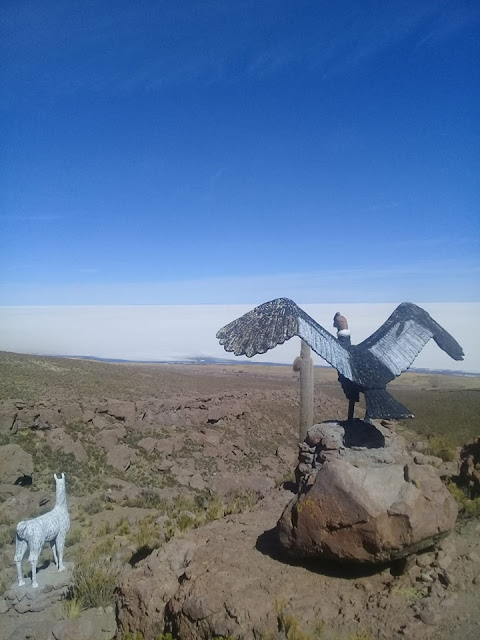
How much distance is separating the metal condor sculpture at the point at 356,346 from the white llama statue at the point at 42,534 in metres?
4.98

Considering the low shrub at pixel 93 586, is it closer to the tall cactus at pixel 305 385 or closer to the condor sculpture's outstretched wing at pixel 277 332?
the condor sculpture's outstretched wing at pixel 277 332

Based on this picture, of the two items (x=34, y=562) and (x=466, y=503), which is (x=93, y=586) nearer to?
(x=34, y=562)

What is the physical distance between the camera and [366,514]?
4898 mm

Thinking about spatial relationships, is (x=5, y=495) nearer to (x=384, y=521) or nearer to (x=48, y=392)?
(x=48, y=392)

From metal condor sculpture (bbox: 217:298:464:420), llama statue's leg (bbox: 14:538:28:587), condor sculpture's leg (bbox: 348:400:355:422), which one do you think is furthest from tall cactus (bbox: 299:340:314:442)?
llama statue's leg (bbox: 14:538:28:587)

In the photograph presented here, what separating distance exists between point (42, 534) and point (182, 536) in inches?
97.4

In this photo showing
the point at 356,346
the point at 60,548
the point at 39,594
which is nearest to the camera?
the point at 356,346

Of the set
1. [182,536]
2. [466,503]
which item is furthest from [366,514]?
[182,536]

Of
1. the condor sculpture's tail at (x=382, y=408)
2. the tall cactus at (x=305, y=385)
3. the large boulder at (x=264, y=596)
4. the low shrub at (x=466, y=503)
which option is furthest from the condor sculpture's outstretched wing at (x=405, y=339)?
the tall cactus at (x=305, y=385)

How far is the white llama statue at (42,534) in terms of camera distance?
733cm

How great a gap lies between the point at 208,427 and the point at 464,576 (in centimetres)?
1604

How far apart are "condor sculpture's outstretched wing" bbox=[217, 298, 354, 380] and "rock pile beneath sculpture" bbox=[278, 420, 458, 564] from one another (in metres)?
1.36

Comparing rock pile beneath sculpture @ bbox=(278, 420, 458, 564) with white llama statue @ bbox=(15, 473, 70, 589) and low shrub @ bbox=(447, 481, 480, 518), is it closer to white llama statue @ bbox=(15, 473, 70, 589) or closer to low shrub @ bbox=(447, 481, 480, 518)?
low shrub @ bbox=(447, 481, 480, 518)

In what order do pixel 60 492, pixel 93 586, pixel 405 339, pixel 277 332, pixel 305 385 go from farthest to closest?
pixel 305 385, pixel 60 492, pixel 93 586, pixel 405 339, pixel 277 332
